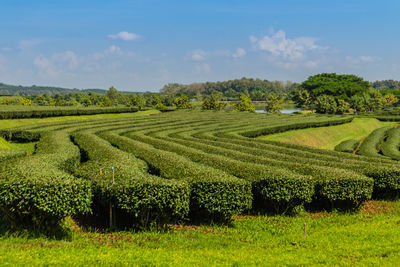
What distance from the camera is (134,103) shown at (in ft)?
363

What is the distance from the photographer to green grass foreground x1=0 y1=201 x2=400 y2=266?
847 centimetres

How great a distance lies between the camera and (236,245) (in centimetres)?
1049

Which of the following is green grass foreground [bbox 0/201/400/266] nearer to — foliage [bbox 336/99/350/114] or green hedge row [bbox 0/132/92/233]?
green hedge row [bbox 0/132/92/233]

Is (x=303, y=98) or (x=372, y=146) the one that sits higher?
(x=303, y=98)

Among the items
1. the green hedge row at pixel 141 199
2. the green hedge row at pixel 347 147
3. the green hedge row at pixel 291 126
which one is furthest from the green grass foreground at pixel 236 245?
the green hedge row at pixel 291 126

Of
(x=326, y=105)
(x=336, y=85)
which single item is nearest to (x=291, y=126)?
(x=326, y=105)

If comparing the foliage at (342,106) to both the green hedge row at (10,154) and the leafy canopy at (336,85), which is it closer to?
the leafy canopy at (336,85)

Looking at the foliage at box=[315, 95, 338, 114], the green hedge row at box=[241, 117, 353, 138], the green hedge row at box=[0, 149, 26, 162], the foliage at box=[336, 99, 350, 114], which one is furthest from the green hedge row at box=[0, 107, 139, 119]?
the foliage at box=[336, 99, 350, 114]

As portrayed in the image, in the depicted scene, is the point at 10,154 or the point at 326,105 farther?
the point at 326,105

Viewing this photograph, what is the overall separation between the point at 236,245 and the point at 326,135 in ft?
155

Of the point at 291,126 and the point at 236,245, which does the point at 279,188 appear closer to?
the point at 236,245

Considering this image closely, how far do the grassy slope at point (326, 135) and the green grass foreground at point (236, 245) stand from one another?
104ft

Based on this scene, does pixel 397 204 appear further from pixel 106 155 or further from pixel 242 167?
pixel 106 155

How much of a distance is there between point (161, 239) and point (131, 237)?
3.52 ft
